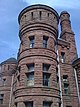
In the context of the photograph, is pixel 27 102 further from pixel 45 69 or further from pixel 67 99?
pixel 67 99

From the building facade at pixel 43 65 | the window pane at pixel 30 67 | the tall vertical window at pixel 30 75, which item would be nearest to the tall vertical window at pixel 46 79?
the building facade at pixel 43 65

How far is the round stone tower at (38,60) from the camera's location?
1431 cm

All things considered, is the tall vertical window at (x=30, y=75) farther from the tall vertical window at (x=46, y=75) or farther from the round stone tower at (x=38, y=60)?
the tall vertical window at (x=46, y=75)

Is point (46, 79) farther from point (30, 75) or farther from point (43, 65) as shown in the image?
point (30, 75)

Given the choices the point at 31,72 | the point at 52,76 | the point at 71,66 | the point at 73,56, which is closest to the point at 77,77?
the point at 71,66

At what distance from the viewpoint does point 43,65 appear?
1566 cm

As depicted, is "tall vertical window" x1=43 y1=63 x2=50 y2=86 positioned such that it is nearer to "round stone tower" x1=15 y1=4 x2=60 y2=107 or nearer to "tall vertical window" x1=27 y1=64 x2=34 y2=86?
"round stone tower" x1=15 y1=4 x2=60 y2=107

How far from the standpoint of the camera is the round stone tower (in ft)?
47.0

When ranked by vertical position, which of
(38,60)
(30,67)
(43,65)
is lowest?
(30,67)

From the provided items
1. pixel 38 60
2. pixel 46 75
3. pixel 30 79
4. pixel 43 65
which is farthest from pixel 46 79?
pixel 38 60

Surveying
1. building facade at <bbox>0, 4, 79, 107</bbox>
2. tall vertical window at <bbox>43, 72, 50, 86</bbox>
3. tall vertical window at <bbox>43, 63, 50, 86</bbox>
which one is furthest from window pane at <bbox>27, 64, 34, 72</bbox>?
tall vertical window at <bbox>43, 72, 50, 86</bbox>

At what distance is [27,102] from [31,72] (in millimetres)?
2866

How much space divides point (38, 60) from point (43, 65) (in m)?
0.71

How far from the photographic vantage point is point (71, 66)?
19906mm
